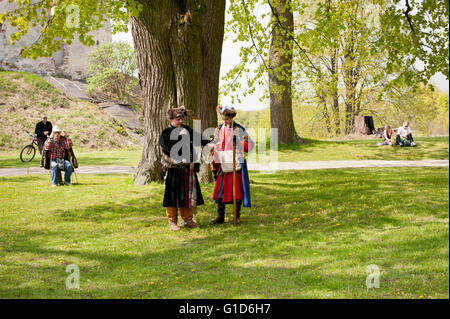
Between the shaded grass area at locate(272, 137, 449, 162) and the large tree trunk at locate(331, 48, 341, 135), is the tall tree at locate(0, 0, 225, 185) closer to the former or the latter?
the shaded grass area at locate(272, 137, 449, 162)

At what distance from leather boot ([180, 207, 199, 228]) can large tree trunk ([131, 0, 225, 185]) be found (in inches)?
188

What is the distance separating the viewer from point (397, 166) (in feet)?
59.2

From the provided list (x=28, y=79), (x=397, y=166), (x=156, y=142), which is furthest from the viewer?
(x=28, y=79)

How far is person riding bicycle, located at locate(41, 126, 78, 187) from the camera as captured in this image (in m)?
14.9

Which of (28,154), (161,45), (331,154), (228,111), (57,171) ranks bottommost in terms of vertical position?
(57,171)

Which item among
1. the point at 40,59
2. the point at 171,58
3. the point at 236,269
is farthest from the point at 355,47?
the point at 40,59

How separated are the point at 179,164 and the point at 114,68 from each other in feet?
102

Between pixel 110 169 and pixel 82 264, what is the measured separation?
507 inches

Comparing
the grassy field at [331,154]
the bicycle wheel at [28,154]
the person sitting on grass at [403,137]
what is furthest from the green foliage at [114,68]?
the person sitting on grass at [403,137]

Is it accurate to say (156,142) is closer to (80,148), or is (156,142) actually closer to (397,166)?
(397,166)

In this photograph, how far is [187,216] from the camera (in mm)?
9039

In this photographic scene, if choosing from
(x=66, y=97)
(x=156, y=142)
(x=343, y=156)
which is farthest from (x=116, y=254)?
(x=66, y=97)

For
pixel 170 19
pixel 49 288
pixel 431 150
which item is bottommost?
pixel 49 288

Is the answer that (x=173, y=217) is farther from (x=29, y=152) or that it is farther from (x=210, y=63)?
(x=29, y=152)
